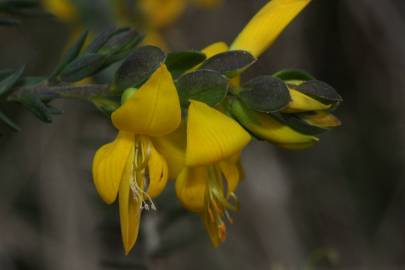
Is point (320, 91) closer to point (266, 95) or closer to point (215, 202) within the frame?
point (266, 95)

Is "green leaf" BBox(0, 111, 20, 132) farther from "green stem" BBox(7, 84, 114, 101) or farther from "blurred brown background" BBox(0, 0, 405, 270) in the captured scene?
"blurred brown background" BBox(0, 0, 405, 270)

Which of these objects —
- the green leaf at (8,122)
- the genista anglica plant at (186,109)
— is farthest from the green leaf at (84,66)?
the green leaf at (8,122)

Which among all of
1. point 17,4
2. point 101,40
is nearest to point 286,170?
point 17,4

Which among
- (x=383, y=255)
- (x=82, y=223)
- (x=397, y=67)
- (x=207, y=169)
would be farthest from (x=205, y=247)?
(x=207, y=169)

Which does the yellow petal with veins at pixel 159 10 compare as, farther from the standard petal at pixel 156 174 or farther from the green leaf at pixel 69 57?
the standard petal at pixel 156 174

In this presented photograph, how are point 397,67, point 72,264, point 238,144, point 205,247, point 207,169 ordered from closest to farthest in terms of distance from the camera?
1. point 238,144
2. point 207,169
3. point 72,264
4. point 205,247
5. point 397,67

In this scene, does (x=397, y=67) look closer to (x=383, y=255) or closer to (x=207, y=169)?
(x=383, y=255)

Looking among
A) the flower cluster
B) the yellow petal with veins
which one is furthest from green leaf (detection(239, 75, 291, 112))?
the yellow petal with veins

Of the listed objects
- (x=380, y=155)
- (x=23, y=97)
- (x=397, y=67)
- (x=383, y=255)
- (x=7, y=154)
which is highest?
(x=23, y=97)
